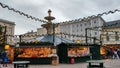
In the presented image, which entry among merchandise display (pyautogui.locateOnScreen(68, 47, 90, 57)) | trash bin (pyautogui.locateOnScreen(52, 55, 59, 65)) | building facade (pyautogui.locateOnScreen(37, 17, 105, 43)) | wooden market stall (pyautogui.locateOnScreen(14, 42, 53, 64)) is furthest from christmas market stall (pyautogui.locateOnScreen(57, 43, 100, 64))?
building facade (pyautogui.locateOnScreen(37, 17, 105, 43))

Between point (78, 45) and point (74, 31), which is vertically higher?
point (74, 31)

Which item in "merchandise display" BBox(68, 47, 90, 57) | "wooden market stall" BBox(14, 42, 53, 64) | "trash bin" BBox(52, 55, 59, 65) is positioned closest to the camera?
"trash bin" BBox(52, 55, 59, 65)

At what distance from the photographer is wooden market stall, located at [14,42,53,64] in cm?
2575

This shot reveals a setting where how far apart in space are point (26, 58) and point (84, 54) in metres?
6.69

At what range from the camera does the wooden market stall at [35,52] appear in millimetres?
25750

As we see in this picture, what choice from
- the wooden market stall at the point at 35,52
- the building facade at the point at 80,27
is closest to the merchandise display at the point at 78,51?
the wooden market stall at the point at 35,52

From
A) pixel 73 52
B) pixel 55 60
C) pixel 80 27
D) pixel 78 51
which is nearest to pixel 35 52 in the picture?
pixel 55 60

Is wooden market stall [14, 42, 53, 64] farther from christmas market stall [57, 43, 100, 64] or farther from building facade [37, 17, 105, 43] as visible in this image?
building facade [37, 17, 105, 43]

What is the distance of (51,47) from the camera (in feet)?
83.8

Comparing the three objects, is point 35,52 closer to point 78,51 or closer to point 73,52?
point 73,52

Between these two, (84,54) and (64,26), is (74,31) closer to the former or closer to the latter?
(64,26)

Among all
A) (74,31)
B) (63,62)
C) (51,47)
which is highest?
(74,31)

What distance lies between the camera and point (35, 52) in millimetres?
25906

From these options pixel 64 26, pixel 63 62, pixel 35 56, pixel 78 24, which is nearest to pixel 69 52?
pixel 63 62
